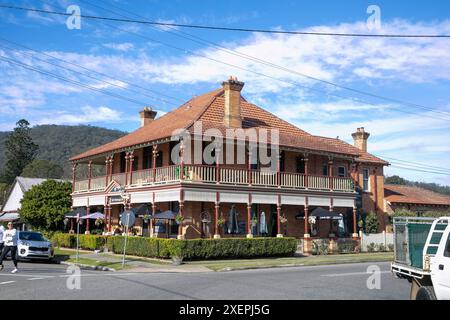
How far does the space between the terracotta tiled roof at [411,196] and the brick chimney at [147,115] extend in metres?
19.9

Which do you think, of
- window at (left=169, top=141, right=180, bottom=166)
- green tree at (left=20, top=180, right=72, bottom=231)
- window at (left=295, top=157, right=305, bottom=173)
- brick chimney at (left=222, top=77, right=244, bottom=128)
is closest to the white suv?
window at (left=169, top=141, right=180, bottom=166)

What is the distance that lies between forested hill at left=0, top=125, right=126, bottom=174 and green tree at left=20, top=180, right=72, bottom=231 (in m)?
118

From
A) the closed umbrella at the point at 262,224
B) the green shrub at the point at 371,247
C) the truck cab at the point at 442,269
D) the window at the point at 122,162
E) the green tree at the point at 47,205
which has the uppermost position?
the window at the point at 122,162

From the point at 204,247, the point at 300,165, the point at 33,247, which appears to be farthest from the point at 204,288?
the point at 300,165

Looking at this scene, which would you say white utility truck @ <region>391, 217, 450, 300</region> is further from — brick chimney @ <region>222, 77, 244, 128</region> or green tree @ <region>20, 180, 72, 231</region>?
green tree @ <region>20, 180, 72, 231</region>

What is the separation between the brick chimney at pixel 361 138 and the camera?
44375mm

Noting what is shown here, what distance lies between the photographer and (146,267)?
72.3 ft

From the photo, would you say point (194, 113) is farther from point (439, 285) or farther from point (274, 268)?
point (439, 285)

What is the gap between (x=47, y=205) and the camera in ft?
136

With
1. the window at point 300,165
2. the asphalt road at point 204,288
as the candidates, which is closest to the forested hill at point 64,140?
the window at point 300,165

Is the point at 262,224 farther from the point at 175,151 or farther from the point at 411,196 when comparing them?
the point at 411,196

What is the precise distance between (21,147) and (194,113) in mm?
76195

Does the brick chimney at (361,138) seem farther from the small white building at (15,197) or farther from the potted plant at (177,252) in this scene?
the small white building at (15,197)

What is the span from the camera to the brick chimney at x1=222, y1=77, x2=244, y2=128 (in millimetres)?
31141
